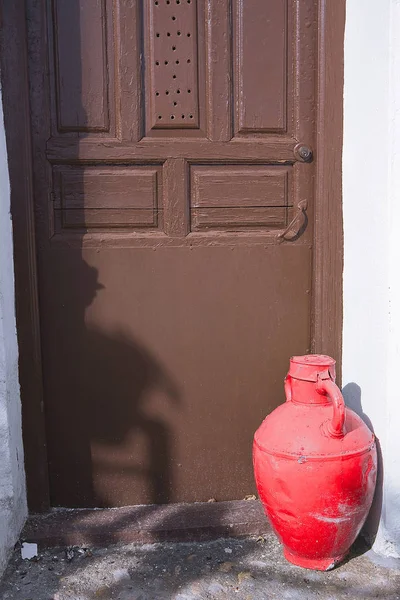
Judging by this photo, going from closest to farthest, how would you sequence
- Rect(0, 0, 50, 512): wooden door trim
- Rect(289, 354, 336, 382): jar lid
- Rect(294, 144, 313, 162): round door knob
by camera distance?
Rect(289, 354, 336, 382): jar lid → Rect(0, 0, 50, 512): wooden door trim → Rect(294, 144, 313, 162): round door knob

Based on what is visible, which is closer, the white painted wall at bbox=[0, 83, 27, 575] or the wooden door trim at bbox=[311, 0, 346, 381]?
the white painted wall at bbox=[0, 83, 27, 575]

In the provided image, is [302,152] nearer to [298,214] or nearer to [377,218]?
[298,214]

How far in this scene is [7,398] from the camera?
225 cm

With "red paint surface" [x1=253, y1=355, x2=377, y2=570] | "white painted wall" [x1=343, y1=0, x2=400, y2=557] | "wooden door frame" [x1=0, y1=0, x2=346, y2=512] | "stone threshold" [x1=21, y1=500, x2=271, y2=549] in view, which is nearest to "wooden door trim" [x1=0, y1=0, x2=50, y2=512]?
"wooden door frame" [x1=0, y1=0, x2=346, y2=512]

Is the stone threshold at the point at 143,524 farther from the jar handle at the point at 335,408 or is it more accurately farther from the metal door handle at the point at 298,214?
the metal door handle at the point at 298,214

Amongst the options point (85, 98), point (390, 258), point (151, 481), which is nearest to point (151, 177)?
point (85, 98)

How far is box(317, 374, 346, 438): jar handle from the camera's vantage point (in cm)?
201

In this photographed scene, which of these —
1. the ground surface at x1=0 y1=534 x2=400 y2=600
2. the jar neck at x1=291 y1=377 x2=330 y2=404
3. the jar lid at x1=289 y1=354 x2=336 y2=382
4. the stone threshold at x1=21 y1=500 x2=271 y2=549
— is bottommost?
the ground surface at x1=0 y1=534 x2=400 y2=600

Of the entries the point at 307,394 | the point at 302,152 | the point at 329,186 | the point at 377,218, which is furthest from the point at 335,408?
the point at 302,152

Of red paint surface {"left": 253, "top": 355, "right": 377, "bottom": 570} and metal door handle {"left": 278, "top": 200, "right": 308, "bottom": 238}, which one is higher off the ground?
metal door handle {"left": 278, "top": 200, "right": 308, "bottom": 238}

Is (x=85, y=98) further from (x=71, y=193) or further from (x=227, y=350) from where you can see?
(x=227, y=350)

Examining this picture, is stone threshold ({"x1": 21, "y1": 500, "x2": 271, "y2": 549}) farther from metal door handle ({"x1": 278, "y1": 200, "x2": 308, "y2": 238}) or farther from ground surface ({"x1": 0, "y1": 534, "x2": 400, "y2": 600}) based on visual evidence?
metal door handle ({"x1": 278, "y1": 200, "x2": 308, "y2": 238})

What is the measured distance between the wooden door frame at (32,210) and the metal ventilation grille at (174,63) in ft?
1.76

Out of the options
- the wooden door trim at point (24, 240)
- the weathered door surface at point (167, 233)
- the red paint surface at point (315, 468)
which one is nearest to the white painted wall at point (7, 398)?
the wooden door trim at point (24, 240)
